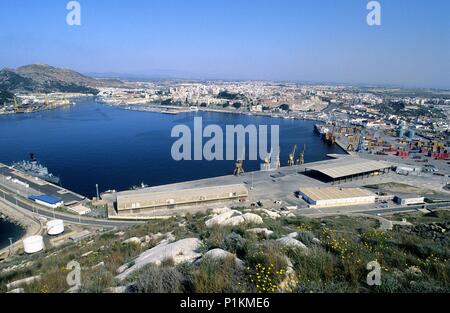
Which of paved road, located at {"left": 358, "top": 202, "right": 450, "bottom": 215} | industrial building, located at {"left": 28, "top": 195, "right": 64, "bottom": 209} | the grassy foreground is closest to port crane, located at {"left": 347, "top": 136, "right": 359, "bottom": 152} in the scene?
paved road, located at {"left": 358, "top": 202, "right": 450, "bottom": 215}

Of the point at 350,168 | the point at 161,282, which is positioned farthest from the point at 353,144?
the point at 161,282

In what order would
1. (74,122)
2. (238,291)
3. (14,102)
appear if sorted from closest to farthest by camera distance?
(238,291)
(74,122)
(14,102)

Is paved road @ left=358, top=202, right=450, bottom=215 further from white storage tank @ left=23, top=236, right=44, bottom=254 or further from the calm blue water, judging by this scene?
white storage tank @ left=23, top=236, right=44, bottom=254

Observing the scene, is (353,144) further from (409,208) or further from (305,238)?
(305,238)
